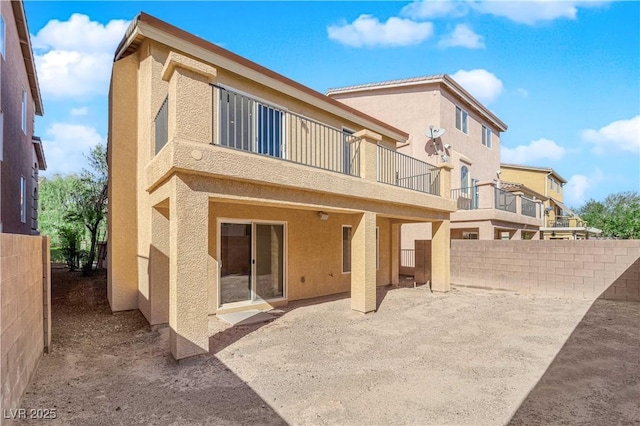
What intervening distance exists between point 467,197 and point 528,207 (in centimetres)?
448

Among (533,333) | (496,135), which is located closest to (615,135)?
(496,135)

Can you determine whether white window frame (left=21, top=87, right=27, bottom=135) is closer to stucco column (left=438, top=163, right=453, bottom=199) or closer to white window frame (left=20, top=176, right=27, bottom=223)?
white window frame (left=20, top=176, right=27, bottom=223)

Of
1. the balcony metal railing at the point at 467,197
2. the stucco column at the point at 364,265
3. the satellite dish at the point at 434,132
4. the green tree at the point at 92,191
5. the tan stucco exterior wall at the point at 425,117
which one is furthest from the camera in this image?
the tan stucco exterior wall at the point at 425,117

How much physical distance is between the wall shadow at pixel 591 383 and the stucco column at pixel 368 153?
17.3ft

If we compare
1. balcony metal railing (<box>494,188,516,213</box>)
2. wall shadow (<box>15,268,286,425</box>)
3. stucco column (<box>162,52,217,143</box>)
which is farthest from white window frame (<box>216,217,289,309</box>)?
balcony metal railing (<box>494,188,516,213</box>)

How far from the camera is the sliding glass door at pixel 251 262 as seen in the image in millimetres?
8211

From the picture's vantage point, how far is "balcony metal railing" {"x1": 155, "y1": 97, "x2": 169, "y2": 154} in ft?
19.6

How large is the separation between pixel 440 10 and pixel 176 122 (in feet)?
32.8

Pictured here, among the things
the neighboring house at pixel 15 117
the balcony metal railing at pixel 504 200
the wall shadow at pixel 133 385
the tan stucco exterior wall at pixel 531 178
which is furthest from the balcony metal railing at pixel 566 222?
the neighboring house at pixel 15 117

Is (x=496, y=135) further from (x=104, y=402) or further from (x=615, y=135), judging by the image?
(x=615, y=135)

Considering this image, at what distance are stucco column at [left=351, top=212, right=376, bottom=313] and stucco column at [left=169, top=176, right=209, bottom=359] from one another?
4.11 meters

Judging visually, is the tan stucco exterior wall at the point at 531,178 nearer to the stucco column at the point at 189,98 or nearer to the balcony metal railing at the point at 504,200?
the balcony metal railing at the point at 504,200

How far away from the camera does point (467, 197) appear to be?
55.8 ft

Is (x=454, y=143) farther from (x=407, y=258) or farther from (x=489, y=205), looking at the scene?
(x=407, y=258)
